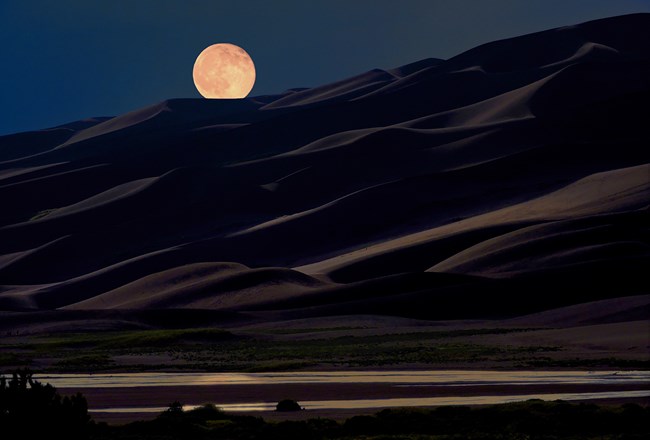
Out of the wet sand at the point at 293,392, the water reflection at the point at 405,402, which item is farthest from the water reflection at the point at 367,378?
the water reflection at the point at 405,402

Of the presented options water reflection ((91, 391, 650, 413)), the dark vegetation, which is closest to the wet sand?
water reflection ((91, 391, 650, 413))

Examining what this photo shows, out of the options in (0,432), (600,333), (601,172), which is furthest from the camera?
(601,172)

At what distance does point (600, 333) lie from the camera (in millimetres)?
80312

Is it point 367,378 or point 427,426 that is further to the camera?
point 367,378

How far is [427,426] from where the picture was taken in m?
35.7

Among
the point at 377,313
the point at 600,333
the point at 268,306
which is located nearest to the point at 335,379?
the point at 600,333

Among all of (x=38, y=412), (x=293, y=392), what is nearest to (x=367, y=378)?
(x=293, y=392)

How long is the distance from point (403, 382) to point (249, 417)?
17.8 m

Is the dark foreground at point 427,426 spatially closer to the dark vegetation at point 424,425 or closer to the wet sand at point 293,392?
the dark vegetation at point 424,425

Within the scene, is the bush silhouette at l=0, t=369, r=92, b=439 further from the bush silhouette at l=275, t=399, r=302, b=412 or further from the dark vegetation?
the bush silhouette at l=275, t=399, r=302, b=412

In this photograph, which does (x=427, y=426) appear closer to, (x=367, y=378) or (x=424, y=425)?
(x=424, y=425)

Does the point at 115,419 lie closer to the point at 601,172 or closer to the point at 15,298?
the point at 15,298

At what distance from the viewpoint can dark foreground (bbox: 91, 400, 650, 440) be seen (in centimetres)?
3344

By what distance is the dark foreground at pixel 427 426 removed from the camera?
3344cm
